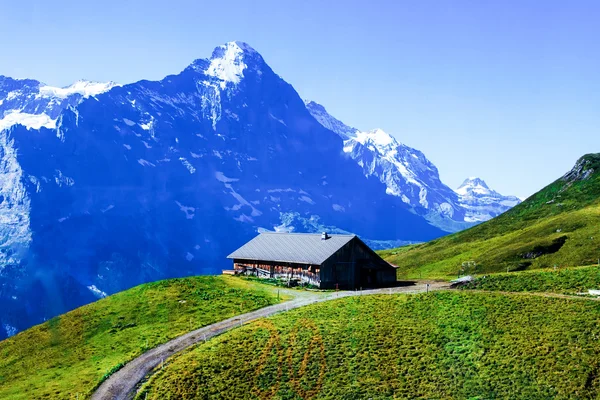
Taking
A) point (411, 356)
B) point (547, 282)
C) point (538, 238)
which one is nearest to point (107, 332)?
point (411, 356)

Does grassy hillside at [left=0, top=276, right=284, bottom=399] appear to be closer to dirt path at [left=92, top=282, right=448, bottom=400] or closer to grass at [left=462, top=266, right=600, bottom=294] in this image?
dirt path at [left=92, top=282, right=448, bottom=400]

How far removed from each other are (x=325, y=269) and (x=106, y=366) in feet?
138

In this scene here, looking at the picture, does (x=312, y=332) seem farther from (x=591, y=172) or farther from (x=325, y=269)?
(x=591, y=172)

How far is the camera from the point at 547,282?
205 feet

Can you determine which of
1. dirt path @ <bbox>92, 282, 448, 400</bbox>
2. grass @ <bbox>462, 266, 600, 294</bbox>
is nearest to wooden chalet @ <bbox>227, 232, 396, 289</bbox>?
dirt path @ <bbox>92, 282, 448, 400</bbox>

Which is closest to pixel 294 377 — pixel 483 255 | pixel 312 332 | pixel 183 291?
pixel 312 332

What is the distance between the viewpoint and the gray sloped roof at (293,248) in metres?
87.4

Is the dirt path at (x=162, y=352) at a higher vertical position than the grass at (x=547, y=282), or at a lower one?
lower

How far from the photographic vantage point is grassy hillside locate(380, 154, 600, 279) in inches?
3780

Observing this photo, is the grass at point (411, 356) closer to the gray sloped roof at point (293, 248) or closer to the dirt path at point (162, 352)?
the dirt path at point (162, 352)

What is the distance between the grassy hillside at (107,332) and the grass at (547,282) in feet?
98.2

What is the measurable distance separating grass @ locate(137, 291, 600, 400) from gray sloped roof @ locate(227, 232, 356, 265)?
30.6 metres

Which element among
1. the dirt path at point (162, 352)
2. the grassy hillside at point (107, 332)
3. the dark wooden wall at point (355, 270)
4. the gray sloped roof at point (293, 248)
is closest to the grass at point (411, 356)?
the dirt path at point (162, 352)

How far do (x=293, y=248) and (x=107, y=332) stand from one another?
3946cm
